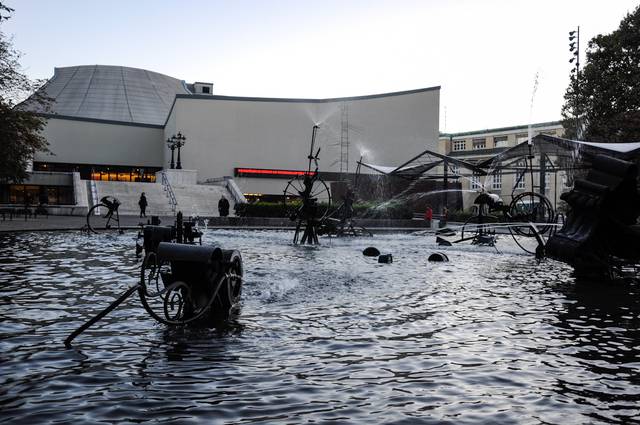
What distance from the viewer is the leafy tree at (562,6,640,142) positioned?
3434 cm

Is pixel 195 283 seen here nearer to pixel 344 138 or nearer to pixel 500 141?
pixel 344 138

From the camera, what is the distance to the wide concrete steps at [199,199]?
4441 centimetres

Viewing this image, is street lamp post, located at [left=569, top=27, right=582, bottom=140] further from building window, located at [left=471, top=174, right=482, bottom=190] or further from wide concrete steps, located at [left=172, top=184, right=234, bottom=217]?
wide concrete steps, located at [left=172, top=184, right=234, bottom=217]

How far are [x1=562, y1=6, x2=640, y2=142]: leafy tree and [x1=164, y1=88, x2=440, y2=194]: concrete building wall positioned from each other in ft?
108

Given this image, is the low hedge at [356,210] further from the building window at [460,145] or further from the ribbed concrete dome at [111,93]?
the ribbed concrete dome at [111,93]

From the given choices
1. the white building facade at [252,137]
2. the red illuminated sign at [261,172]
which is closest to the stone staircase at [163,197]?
the red illuminated sign at [261,172]

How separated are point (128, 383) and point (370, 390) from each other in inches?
78.3

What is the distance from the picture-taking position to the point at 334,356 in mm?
5371

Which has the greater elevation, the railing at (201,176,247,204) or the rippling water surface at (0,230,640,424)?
Result: the railing at (201,176,247,204)

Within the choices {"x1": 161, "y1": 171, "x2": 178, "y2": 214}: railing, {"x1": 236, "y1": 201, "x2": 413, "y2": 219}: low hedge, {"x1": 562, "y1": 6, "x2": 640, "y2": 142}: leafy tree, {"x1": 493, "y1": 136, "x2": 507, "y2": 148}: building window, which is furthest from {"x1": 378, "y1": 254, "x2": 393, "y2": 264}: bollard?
{"x1": 493, "y1": 136, "x2": 507, "y2": 148}: building window

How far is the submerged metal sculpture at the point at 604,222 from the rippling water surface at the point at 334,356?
0.81 metres

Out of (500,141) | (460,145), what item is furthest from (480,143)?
(500,141)

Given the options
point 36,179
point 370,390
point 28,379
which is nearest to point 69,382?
point 28,379

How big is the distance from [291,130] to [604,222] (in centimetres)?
5878
